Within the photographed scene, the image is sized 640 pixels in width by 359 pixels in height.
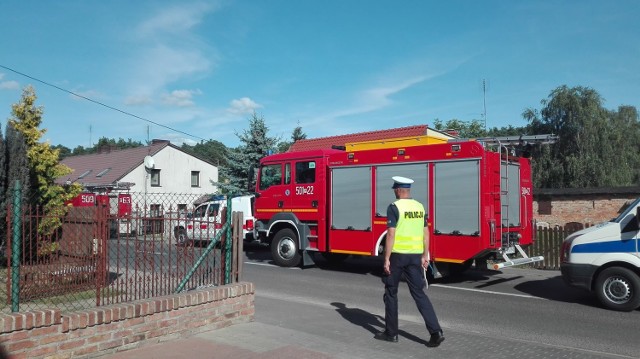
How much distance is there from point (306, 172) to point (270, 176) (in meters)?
1.40

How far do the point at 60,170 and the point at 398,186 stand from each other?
10.1 m

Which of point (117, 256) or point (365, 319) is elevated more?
point (117, 256)

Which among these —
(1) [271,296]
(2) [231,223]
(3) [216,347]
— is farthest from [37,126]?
(3) [216,347]

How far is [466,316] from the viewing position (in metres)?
8.22

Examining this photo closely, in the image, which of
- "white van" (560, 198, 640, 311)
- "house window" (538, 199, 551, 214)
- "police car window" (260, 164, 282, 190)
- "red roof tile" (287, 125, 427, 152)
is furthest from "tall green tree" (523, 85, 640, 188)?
"white van" (560, 198, 640, 311)

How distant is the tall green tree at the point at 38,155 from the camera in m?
12.1

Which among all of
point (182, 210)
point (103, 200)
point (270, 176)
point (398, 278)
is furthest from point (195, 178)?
point (398, 278)

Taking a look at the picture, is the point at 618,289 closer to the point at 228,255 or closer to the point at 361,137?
the point at 228,255

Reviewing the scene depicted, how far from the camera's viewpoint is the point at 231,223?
7066mm

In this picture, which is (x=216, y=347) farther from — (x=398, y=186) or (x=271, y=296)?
(x=271, y=296)

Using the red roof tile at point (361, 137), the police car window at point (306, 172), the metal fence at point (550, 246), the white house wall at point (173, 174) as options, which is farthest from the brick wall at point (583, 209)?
the white house wall at point (173, 174)

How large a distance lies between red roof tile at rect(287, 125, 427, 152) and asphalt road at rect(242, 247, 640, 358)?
12.6m

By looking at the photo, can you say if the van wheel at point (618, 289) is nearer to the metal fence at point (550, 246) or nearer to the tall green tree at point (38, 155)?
the metal fence at point (550, 246)

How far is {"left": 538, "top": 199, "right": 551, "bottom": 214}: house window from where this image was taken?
928 inches
